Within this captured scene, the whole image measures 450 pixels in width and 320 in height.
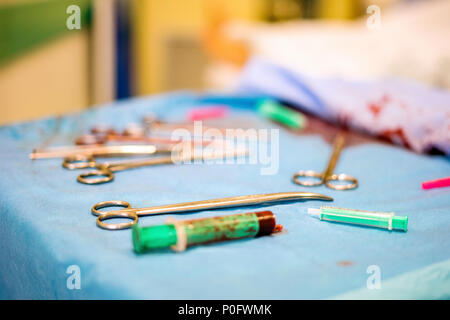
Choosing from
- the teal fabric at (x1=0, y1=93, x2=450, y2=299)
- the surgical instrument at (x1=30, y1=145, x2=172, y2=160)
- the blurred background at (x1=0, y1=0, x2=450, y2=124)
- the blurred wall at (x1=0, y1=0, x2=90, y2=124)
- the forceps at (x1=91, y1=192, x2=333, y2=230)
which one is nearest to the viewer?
the teal fabric at (x1=0, y1=93, x2=450, y2=299)

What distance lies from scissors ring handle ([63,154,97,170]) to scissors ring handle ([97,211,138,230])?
0.18m

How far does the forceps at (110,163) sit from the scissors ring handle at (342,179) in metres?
0.16

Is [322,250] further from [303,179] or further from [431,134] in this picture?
[431,134]

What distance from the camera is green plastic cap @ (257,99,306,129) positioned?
1003 millimetres

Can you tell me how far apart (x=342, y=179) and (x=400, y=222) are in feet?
0.56

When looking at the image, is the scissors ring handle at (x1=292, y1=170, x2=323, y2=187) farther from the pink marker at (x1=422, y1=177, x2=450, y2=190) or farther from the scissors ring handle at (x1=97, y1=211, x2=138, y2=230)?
the scissors ring handle at (x1=97, y1=211, x2=138, y2=230)

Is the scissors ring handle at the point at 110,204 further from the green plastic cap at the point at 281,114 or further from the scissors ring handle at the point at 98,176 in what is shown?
the green plastic cap at the point at 281,114

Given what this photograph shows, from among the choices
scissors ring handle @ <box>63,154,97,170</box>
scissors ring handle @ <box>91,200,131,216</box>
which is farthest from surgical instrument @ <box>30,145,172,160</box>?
scissors ring handle @ <box>91,200,131,216</box>

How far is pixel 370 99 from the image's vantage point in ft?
3.13

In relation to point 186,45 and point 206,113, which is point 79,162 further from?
point 186,45

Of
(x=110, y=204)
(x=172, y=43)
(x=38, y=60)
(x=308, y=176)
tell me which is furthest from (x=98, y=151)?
(x=172, y=43)

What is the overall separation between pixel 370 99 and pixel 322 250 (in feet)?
1.79

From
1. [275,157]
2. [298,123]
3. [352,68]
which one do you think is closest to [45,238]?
[275,157]

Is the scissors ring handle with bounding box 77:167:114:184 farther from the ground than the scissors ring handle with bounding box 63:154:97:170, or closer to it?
closer to it
